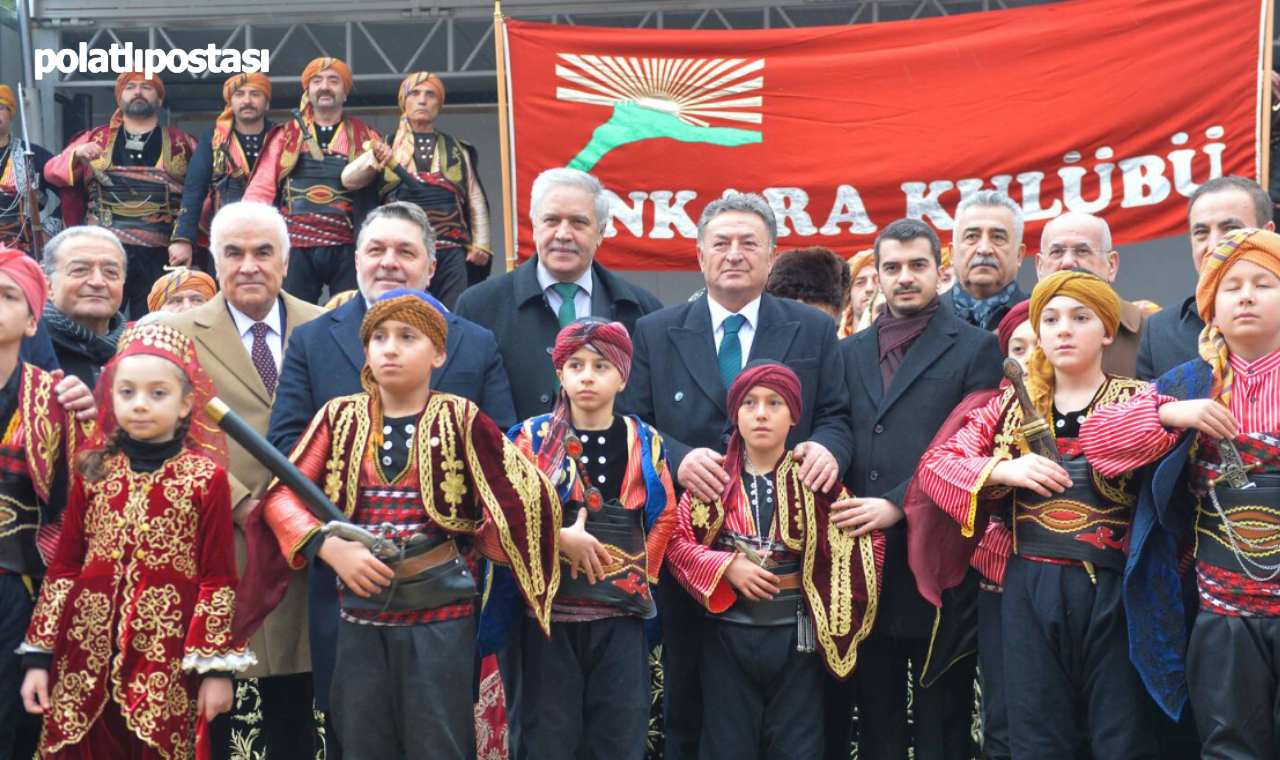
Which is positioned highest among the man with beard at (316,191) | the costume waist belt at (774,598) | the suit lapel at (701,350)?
the man with beard at (316,191)

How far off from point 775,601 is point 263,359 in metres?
1.80

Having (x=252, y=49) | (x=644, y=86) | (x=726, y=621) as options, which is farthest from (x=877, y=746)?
(x=252, y=49)

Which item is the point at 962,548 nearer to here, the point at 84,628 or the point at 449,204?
the point at 84,628

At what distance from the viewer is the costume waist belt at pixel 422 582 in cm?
362

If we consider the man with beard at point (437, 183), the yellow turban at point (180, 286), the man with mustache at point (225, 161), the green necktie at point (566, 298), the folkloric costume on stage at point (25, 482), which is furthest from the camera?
the man with mustache at point (225, 161)

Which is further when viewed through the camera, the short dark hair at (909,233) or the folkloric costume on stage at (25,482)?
the short dark hair at (909,233)

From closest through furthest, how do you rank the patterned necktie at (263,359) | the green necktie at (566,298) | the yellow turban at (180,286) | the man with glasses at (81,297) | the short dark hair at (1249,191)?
the patterned necktie at (263,359) → the man with glasses at (81,297) → the short dark hair at (1249,191) → the green necktie at (566,298) → the yellow turban at (180,286)

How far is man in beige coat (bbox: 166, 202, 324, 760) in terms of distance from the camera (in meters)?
4.15

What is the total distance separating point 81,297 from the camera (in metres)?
4.59

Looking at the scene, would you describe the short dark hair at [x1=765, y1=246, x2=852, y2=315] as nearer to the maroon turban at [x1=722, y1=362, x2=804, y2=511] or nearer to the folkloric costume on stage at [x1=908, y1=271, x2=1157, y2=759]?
the maroon turban at [x1=722, y1=362, x2=804, y2=511]

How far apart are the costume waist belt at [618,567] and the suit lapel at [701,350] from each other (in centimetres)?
61

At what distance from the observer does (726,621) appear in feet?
13.5

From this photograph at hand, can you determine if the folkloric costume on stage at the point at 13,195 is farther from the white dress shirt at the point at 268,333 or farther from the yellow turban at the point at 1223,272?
the yellow turban at the point at 1223,272

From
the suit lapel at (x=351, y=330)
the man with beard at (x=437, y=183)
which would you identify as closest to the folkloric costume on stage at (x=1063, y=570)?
the suit lapel at (x=351, y=330)
